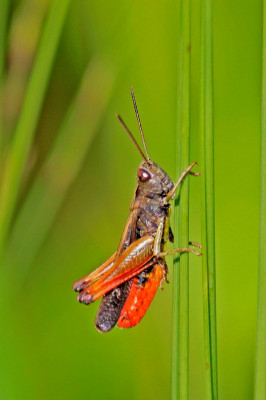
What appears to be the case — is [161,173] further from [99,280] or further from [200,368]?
[200,368]

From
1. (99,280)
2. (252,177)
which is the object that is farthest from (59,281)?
(252,177)

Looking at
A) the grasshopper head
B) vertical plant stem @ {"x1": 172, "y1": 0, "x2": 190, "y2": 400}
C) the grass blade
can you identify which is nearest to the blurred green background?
the grass blade

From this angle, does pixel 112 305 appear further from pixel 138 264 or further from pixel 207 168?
pixel 207 168

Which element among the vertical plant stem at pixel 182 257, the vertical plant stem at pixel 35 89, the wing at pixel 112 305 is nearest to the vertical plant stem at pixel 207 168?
the vertical plant stem at pixel 182 257

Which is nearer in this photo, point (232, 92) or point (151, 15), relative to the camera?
point (232, 92)

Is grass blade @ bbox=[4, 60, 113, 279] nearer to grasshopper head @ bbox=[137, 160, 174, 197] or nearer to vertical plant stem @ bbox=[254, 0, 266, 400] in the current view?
grasshopper head @ bbox=[137, 160, 174, 197]

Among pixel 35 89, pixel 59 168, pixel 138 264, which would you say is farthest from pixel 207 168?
pixel 59 168
